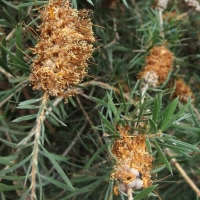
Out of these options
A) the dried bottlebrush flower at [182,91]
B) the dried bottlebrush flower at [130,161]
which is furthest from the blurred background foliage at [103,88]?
the dried bottlebrush flower at [130,161]

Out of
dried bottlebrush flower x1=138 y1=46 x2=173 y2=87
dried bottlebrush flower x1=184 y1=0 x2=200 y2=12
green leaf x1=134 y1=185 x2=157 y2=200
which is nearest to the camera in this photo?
green leaf x1=134 y1=185 x2=157 y2=200

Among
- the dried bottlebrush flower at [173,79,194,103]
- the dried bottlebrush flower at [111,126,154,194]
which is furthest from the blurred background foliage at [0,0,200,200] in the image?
the dried bottlebrush flower at [111,126,154,194]

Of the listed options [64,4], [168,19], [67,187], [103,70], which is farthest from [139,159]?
[168,19]

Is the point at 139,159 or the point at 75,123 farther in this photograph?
the point at 75,123

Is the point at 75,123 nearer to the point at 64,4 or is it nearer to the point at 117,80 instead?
the point at 117,80

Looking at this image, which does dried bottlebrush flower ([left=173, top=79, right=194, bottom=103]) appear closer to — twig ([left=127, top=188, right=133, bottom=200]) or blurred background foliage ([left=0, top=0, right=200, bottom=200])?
blurred background foliage ([left=0, top=0, right=200, bottom=200])

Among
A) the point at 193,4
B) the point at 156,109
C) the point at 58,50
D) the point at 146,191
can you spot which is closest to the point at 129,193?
the point at 146,191

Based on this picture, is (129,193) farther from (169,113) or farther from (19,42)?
(19,42)
